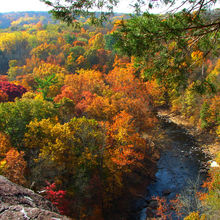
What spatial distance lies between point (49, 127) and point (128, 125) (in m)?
9.47

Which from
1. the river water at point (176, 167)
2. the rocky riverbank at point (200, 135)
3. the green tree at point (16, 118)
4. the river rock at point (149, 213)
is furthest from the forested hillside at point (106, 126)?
the river water at point (176, 167)

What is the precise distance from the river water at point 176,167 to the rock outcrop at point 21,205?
16.1 m

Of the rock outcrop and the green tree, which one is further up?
the rock outcrop

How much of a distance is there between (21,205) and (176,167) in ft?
81.0

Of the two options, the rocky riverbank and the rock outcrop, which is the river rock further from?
the rock outcrop

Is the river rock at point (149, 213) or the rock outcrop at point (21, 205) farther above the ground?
the rock outcrop at point (21, 205)

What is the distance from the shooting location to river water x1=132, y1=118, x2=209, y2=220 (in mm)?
22625

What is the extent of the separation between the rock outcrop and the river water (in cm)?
1610

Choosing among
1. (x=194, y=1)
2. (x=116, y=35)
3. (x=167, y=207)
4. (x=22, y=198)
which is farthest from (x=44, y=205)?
(x=167, y=207)

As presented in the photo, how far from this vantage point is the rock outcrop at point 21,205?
4960 millimetres

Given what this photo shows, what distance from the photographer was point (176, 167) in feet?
88.1

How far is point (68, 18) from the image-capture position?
7305 mm

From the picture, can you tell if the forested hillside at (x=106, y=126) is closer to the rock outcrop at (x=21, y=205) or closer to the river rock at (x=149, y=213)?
the river rock at (x=149, y=213)

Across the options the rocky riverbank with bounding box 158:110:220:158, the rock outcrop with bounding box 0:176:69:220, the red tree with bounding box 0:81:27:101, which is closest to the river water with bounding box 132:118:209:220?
the rocky riverbank with bounding box 158:110:220:158
